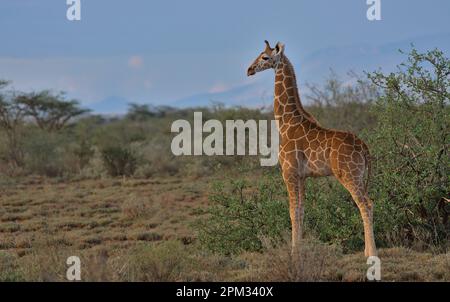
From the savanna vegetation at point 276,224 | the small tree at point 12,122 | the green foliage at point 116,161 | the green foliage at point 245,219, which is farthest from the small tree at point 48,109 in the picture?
the green foliage at point 245,219

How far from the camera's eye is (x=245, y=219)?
32.7ft

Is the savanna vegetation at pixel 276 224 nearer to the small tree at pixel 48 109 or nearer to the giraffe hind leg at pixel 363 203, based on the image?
the giraffe hind leg at pixel 363 203

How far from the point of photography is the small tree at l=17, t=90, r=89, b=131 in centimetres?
3027

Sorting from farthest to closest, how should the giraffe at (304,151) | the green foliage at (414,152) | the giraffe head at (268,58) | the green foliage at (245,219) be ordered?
the green foliage at (245,219), the green foliage at (414,152), the giraffe head at (268,58), the giraffe at (304,151)

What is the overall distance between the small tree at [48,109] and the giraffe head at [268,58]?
2275cm

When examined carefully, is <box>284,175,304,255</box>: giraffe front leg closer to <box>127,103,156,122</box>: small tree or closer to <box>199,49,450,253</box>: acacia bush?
<box>199,49,450,253</box>: acacia bush

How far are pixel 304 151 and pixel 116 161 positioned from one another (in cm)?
1595

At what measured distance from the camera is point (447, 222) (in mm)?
9555

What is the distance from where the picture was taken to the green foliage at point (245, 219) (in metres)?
9.62

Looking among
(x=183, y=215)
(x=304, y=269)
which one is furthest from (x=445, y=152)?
(x=183, y=215)

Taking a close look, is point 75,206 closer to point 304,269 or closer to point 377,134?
point 377,134

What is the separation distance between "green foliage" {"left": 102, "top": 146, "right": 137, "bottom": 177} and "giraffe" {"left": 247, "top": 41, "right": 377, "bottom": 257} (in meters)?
15.4

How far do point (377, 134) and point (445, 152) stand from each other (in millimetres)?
975

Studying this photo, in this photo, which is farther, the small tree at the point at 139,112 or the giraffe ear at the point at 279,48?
the small tree at the point at 139,112
